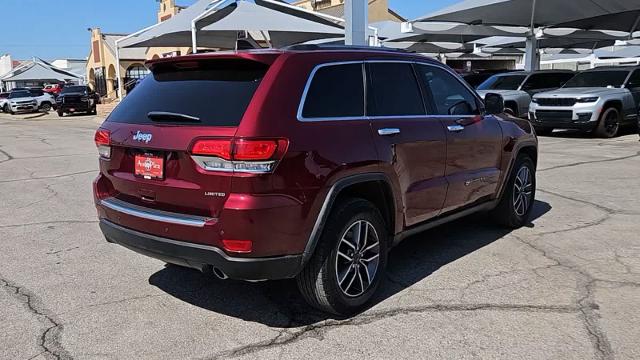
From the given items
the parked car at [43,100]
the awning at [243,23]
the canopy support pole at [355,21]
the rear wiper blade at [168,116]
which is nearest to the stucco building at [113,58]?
the parked car at [43,100]

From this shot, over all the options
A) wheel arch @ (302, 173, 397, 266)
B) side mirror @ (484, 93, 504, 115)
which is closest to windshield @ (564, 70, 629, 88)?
side mirror @ (484, 93, 504, 115)

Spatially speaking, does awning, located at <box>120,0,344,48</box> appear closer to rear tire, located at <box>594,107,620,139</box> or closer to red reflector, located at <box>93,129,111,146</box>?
rear tire, located at <box>594,107,620,139</box>

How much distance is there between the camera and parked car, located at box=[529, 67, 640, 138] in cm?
1456

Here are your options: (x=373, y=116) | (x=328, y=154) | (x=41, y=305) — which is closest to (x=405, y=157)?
Answer: (x=373, y=116)

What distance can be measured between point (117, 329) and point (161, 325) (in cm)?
28

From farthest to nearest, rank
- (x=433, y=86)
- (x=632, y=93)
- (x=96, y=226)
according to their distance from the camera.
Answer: (x=632, y=93), (x=96, y=226), (x=433, y=86)

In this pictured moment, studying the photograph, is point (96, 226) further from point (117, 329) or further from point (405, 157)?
point (405, 157)

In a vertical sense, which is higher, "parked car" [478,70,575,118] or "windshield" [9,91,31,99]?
"parked car" [478,70,575,118]

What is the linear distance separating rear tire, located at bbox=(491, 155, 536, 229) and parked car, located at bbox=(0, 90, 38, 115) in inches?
1572

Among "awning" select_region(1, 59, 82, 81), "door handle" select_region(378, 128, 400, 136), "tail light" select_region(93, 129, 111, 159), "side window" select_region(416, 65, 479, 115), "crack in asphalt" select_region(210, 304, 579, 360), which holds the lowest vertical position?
"crack in asphalt" select_region(210, 304, 579, 360)

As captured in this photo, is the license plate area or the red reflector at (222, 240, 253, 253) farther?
the license plate area

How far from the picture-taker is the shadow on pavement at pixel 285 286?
4055 mm

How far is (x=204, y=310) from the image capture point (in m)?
4.11

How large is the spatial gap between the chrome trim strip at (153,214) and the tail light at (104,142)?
0.34 m
